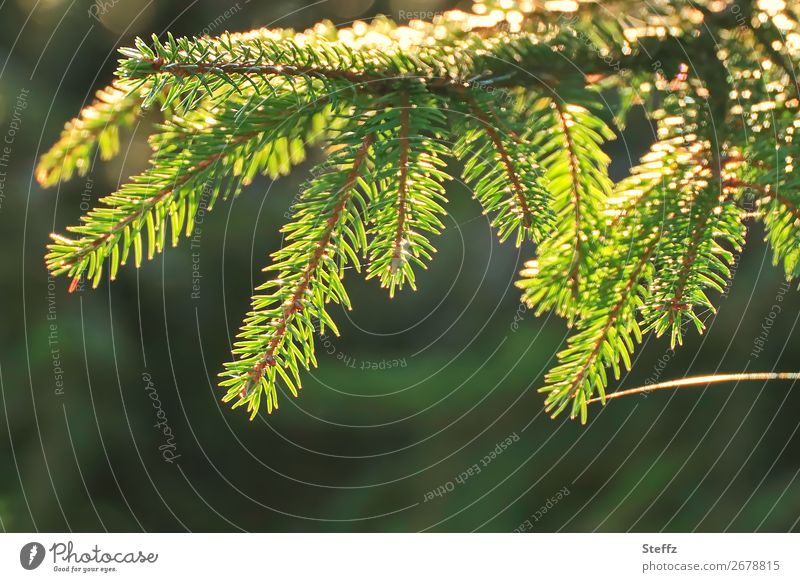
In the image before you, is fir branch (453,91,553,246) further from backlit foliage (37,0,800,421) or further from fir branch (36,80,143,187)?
fir branch (36,80,143,187)

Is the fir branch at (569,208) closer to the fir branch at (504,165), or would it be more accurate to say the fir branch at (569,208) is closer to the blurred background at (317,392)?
the fir branch at (504,165)

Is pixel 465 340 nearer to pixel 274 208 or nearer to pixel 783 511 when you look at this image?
pixel 274 208

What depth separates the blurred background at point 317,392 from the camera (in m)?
1.15

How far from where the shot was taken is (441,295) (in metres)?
1.33

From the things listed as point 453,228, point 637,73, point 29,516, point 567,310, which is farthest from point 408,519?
point 637,73

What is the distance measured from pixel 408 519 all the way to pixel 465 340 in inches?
13.8
